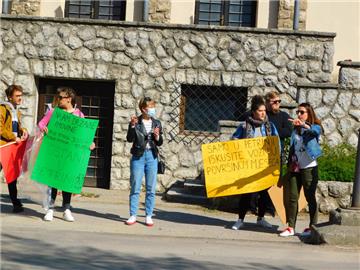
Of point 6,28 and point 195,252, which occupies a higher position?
point 6,28

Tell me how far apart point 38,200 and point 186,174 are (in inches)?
165

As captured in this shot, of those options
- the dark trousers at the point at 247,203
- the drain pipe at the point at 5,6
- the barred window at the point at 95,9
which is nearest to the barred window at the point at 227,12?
the barred window at the point at 95,9

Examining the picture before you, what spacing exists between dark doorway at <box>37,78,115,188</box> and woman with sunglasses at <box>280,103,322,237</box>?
544 cm

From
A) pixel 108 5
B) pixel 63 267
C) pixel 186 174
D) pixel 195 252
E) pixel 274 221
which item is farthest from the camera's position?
pixel 108 5

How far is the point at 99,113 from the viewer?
48.0ft

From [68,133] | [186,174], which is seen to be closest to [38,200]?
[68,133]

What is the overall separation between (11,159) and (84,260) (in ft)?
11.1

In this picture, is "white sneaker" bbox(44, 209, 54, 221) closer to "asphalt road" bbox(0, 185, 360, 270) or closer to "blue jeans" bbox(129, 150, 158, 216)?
"asphalt road" bbox(0, 185, 360, 270)

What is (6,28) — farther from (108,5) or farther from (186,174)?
(186,174)

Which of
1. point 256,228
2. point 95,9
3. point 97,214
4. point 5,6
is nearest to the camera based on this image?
point 256,228

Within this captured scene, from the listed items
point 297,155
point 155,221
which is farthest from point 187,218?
point 297,155

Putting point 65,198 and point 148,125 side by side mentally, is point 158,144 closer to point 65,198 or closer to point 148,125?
point 148,125

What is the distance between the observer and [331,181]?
11.9 meters

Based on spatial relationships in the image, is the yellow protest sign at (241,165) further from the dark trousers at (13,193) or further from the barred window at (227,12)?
the barred window at (227,12)
